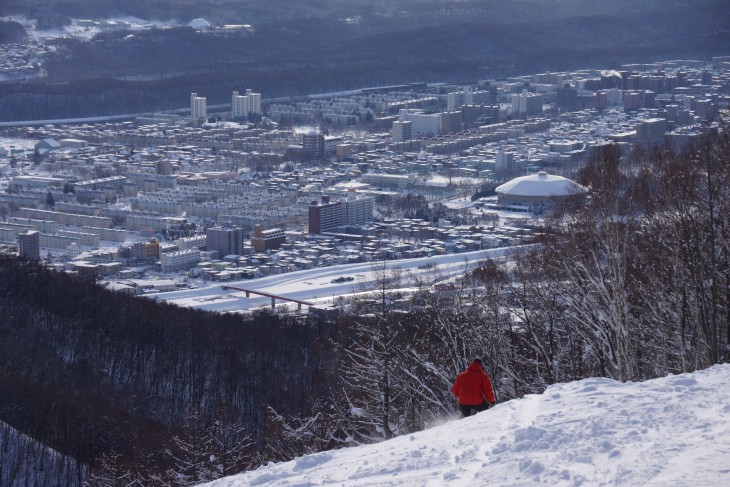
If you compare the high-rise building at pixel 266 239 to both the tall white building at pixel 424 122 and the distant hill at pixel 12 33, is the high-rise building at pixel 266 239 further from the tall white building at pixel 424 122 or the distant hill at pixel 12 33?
the distant hill at pixel 12 33

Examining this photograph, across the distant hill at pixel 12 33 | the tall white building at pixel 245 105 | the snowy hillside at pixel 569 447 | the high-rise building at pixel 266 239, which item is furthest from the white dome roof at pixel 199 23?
the snowy hillside at pixel 569 447

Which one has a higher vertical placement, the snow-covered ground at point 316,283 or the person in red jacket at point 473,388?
the person in red jacket at point 473,388

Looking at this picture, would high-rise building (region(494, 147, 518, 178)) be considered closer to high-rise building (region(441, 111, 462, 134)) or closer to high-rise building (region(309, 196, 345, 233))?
high-rise building (region(309, 196, 345, 233))

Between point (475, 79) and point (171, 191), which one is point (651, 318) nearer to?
point (171, 191)

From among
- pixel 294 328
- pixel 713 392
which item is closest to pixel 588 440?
pixel 713 392

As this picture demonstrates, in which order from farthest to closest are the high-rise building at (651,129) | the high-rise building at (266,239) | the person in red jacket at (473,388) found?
1. the high-rise building at (651,129)
2. the high-rise building at (266,239)
3. the person in red jacket at (473,388)

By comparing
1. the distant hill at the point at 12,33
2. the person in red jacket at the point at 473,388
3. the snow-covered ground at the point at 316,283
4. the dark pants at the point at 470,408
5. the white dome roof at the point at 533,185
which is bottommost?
the snow-covered ground at the point at 316,283

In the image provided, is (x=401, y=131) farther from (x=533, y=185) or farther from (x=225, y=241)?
(x=225, y=241)

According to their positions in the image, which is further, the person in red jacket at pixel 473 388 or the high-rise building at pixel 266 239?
the high-rise building at pixel 266 239
